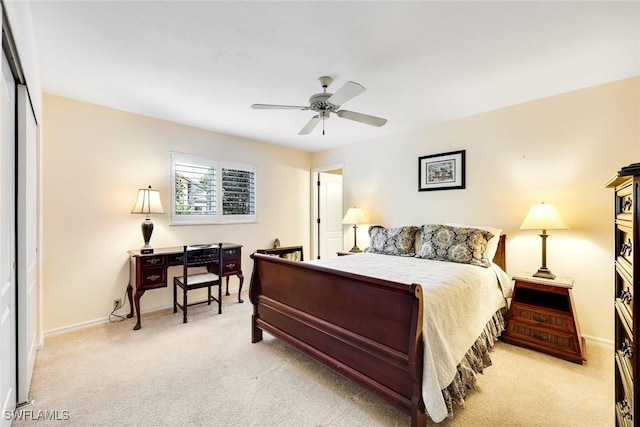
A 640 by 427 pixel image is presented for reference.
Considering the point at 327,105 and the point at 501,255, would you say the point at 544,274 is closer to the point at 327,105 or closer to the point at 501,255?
the point at 501,255

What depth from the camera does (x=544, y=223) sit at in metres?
2.64

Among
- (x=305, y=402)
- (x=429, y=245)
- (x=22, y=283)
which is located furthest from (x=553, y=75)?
(x=22, y=283)

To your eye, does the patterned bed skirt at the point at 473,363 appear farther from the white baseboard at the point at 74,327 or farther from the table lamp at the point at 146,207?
the white baseboard at the point at 74,327

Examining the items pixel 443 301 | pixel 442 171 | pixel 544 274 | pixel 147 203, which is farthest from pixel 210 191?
pixel 544 274

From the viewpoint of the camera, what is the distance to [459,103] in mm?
3092

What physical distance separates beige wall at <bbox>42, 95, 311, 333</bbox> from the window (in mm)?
127

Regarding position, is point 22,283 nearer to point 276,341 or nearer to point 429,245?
point 276,341

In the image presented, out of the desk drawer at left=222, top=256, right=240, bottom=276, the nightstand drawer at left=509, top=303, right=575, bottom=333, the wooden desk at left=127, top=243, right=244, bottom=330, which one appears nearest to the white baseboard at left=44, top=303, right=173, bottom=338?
the wooden desk at left=127, top=243, right=244, bottom=330

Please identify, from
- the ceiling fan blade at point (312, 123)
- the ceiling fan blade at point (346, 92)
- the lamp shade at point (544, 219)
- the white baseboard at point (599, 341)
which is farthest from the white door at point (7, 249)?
the white baseboard at point (599, 341)

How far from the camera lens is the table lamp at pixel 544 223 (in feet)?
8.55

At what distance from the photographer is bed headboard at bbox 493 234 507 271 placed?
3.17 meters

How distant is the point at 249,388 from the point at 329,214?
3991 millimetres

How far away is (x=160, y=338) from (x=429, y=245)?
119 inches

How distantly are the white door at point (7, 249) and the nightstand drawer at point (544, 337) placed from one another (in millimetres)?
3682
